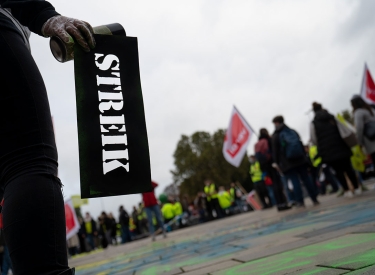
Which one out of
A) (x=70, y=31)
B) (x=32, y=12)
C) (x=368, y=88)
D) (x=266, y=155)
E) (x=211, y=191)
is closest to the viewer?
(x=70, y=31)

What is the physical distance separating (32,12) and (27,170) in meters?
0.64

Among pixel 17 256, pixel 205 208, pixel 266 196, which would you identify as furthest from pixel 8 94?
pixel 205 208

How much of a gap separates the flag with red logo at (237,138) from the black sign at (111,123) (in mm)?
10831

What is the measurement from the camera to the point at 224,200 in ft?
64.2

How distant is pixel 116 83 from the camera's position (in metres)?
1.53

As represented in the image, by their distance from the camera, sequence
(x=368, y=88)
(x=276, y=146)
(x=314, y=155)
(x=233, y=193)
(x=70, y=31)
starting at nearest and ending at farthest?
(x=70, y=31) → (x=276, y=146) → (x=368, y=88) → (x=314, y=155) → (x=233, y=193)

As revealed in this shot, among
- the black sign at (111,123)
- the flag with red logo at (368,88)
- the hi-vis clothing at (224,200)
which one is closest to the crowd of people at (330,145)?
the flag with red logo at (368,88)

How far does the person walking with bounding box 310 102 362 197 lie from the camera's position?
7.01m

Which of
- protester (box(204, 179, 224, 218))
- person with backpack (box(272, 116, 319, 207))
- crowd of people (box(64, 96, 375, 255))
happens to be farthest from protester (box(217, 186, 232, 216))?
person with backpack (box(272, 116, 319, 207))

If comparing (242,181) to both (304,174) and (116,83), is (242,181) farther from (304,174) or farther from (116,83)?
(116,83)

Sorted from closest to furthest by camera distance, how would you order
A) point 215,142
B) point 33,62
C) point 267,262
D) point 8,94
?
point 8,94 < point 33,62 < point 267,262 < point 215,142

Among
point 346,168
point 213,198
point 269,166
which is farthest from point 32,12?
point 213,198

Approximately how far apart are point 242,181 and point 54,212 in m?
50.3

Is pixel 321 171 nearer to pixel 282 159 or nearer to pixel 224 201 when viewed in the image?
pixel 282 159
